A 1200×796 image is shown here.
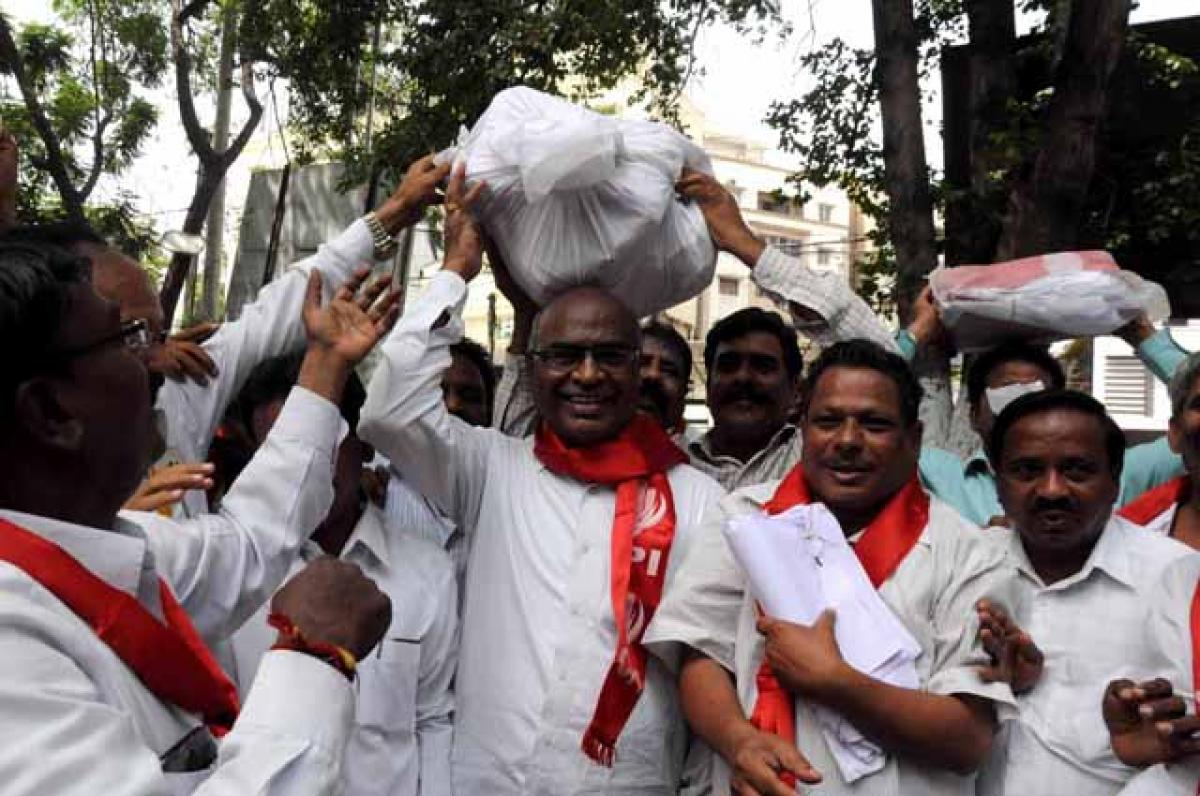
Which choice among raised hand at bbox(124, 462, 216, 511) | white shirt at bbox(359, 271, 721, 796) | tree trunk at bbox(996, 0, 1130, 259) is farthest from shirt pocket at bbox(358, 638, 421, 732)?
tree trunk at bbox(996, 0, 1130, 259)

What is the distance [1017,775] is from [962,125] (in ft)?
19.4

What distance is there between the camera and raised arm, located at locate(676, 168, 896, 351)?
2.84 metres

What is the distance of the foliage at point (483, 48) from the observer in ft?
22.0

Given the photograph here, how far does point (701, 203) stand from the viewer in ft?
9.31

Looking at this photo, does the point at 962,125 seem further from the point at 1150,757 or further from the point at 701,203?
the point at 1150,757

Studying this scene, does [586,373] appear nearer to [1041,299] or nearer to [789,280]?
[789,280]

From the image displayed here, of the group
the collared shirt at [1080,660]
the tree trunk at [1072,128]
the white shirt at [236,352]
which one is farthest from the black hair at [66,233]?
the tree trunk at [1072,128]

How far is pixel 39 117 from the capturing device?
10367mm

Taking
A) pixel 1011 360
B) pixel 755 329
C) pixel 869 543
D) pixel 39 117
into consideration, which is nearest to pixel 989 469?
pixel 1011 360

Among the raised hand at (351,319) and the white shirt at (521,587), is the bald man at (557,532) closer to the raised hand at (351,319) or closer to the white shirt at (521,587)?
the white shirt at (521,587)

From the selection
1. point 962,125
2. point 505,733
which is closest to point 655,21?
point 962,125

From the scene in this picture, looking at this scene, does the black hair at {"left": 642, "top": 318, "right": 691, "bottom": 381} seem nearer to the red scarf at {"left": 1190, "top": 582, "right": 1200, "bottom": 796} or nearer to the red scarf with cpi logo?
the red scarf with cpi logo

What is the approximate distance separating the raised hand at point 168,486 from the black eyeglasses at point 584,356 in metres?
0.81

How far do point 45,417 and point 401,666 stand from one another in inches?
49.6
